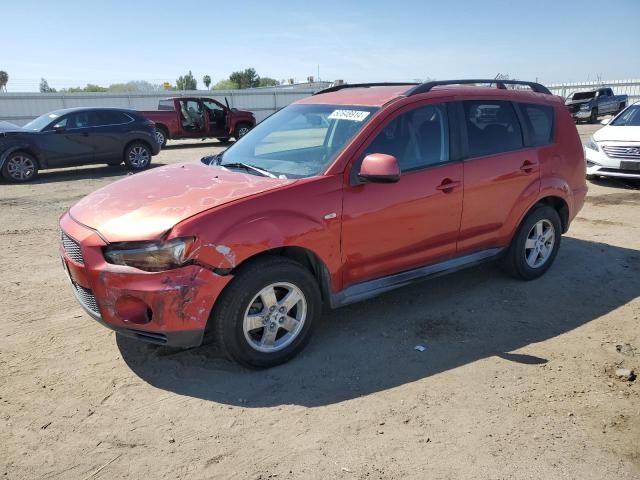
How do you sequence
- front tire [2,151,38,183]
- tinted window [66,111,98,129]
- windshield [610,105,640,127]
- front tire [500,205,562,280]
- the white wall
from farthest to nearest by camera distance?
the white wall, tinted window [66,111,98,129], front tire [2,151,38,183], windshield [610,105,640,127], front tire [500,205,562,280]

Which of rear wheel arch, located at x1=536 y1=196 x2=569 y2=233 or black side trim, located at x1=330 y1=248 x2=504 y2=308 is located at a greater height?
rear wheel arch, located at x1=536 y1=196 x2=569 y2=233

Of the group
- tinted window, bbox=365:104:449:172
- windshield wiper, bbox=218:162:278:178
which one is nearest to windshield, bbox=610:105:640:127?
tinted window, bbox=365:104:449:172

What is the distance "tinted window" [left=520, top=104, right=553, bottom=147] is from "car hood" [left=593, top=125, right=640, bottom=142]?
5.71m

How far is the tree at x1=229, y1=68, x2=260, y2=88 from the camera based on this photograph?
78938 mm

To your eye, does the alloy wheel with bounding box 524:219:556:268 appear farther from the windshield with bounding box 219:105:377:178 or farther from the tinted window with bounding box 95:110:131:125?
the tinted window with bounding box 95:110:131:125

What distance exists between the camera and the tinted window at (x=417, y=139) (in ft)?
13.4

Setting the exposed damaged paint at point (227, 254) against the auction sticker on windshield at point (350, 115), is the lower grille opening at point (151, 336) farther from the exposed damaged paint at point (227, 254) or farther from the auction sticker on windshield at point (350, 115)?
the auction sticker on windshield at point (350, 115)

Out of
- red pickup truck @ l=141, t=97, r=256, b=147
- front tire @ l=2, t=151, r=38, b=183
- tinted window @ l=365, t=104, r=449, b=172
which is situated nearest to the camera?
tinted window @ l=365, t=104, r=449, b=172

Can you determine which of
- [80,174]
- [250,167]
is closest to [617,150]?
[250,167]

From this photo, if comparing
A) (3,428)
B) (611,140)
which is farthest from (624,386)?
(611,140)

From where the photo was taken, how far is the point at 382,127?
158 inches

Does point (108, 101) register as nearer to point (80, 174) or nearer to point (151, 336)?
point (80, 174)

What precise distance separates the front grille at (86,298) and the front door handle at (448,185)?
2655 mm

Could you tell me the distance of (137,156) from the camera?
13.5m
